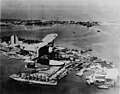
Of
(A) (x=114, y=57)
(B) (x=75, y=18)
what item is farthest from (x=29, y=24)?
(A) (x=114, y=57)

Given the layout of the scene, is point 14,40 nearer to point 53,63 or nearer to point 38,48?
point 38,48

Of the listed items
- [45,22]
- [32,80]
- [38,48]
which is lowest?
[32,80]

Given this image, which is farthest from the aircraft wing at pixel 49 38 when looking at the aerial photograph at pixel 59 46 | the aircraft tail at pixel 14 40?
the aircraft tail at pixel 14 40

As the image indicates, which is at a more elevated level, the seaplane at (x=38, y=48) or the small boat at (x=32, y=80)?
the seaplane at (x=38, y=48)

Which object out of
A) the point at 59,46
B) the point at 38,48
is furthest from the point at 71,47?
the point at 38,48

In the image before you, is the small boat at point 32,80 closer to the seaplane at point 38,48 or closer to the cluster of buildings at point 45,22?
the seaplane at point 38,48

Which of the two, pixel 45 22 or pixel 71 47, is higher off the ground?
pixel 45 22

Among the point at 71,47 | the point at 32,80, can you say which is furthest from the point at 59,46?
the point at 32,80

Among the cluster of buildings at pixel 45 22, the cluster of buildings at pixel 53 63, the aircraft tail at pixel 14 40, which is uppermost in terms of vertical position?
the cluster of buildings at pixel 45 22

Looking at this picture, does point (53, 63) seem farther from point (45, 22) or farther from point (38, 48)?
point (45, 22)
